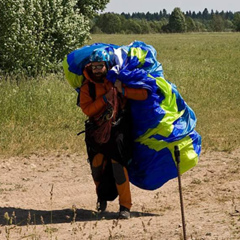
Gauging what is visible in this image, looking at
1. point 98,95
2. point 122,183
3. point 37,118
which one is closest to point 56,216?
point 122,183

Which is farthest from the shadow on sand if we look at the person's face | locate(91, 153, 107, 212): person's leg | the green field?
the green field

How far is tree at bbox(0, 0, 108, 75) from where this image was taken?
1336 cm

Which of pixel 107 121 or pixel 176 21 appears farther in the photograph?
pixel 176 21

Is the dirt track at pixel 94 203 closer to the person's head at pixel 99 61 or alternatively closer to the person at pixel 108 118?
the person at pixel 108 118

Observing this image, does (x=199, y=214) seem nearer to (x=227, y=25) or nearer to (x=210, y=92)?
(x=210, y=92)

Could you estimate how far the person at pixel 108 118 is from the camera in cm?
584

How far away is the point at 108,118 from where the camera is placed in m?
5.88

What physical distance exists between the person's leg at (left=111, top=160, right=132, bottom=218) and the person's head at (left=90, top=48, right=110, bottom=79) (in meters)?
0.94

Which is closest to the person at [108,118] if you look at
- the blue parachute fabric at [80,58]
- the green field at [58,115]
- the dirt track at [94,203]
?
the blue parachute fabric at [80,58]

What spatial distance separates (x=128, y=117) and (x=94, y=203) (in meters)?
1.41

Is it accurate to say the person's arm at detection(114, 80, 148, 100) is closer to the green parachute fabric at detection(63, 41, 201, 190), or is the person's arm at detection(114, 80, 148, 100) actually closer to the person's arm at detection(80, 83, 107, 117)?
the green parachute fabric at detection(63, 41, 201, 190)

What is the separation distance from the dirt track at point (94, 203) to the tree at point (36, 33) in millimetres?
4925

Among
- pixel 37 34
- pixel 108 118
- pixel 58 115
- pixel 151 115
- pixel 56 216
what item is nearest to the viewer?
pixel 108 118

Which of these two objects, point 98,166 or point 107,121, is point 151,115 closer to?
point 107,121
